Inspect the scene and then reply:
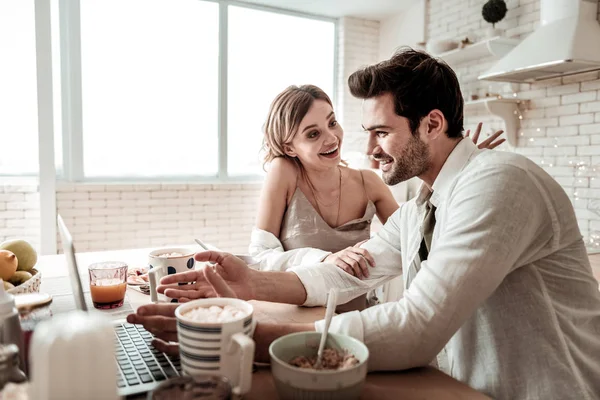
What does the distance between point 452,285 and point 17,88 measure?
4.23 metres

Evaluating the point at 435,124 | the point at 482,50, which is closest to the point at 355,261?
the point at 435,124

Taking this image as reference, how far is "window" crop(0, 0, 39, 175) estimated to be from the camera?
3938 millimetres

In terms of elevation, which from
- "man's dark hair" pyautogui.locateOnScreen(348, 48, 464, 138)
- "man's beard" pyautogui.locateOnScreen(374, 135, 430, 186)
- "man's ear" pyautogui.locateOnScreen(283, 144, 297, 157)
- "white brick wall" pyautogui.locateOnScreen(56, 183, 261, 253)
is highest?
"man's dark hair" pyautogui.locateOnScreen(348, 48, 464, 138)

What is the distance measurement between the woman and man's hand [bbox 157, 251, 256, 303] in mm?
730

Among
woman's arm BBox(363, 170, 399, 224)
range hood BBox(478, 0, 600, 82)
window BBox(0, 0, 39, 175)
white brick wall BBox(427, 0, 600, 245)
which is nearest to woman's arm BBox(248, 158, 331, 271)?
woman's arm BBox(363, 170, 399, 224)

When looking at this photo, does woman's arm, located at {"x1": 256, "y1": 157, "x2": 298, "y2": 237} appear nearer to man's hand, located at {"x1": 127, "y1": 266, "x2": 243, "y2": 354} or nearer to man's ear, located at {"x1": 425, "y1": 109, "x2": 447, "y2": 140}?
man's ear, located at {"x1": 425, "y1": 109, "x2": 447, "y2": 140}

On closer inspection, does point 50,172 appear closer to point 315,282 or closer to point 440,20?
point 315,282

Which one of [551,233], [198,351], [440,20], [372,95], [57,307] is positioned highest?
[440,20]

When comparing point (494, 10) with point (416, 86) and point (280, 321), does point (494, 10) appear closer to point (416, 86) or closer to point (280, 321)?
point (416, 86)

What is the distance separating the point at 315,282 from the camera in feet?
4.72

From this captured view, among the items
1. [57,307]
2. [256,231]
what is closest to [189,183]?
[256,231]

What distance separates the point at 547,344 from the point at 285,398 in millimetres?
617

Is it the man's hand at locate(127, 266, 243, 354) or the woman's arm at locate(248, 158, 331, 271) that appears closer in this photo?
the man's hand at locate(127, 266, 243, 354)

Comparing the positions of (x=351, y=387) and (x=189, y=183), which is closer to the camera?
(x=351, y=387)
